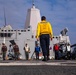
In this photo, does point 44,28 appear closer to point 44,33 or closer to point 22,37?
point 44,33

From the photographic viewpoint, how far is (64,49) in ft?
89.5

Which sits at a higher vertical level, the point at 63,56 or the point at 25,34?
the point at 25,34

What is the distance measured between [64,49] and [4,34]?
110 feet

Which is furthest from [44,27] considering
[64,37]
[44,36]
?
[64,37]

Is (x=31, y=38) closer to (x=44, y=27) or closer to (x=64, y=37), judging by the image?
(x=64, y=37)

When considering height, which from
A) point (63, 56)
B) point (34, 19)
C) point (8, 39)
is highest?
point (34, 19)

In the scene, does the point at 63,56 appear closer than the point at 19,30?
Yes
